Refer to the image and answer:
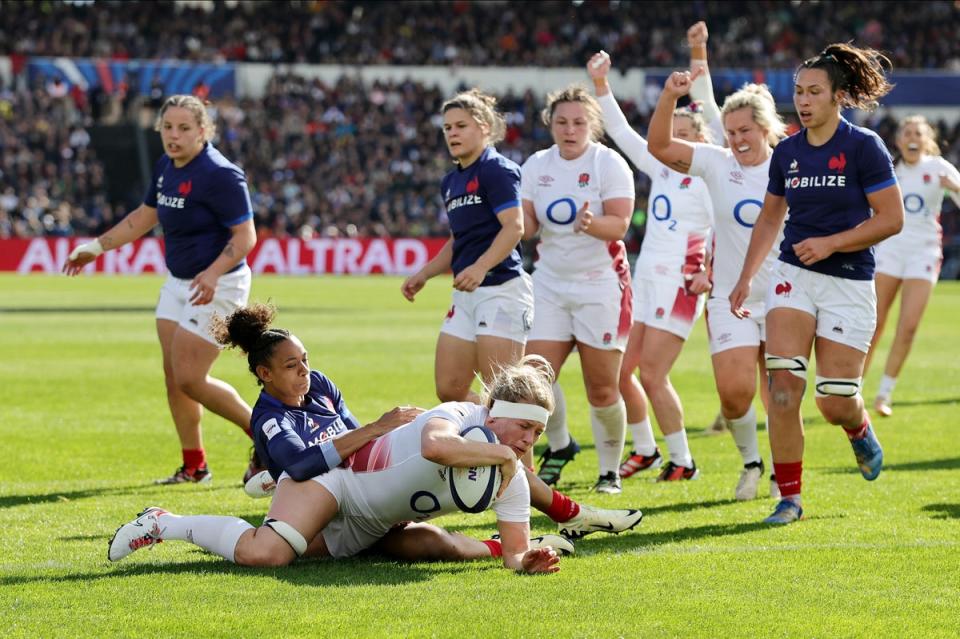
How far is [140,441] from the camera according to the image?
11.1 metres

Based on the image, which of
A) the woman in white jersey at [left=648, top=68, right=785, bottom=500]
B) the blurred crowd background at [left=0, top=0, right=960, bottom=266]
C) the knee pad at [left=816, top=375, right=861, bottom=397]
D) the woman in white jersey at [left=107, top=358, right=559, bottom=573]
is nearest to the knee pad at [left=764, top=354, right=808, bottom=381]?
the knee pad at [left=816, top=375, right=861, bottom=397]

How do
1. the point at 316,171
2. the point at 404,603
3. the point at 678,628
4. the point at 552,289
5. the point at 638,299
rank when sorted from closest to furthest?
the point at 678,628
the point at 404,603
the point at 552,289
the point at 638,299
the point at 316,171

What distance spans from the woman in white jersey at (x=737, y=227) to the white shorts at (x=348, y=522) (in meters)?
2.84

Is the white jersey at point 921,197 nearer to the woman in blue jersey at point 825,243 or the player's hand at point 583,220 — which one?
the player's hand at point 583,220

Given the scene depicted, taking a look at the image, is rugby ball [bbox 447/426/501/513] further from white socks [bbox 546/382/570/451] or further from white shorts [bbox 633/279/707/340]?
white shorts [bbox 633/279/707/340]

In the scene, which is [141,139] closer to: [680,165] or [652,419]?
[652,419]

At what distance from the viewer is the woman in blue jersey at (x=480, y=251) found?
310 inches

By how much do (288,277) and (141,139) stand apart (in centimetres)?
540

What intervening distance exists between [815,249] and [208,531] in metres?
3.19

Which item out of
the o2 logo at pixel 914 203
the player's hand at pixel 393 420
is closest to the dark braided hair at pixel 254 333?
the player's hand at pixel 393 420

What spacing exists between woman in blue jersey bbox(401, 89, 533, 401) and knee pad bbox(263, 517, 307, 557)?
211cm

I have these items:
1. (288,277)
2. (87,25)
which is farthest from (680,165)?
(87,25)

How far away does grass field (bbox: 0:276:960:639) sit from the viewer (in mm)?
5020

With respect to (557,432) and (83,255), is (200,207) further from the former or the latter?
(557,432)
